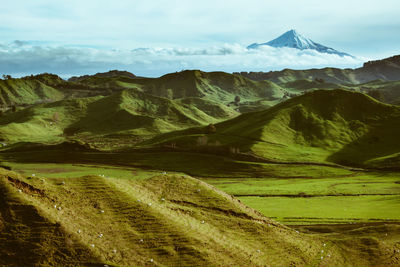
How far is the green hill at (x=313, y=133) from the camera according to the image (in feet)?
463

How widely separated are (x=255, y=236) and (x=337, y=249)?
796 centimetres

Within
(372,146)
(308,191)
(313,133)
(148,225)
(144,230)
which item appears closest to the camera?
(144,230)

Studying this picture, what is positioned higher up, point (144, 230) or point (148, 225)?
point (148, 225)

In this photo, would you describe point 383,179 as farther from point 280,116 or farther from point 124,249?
point 124,249

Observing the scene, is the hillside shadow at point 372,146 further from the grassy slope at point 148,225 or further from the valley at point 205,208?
the grassy slope at point 148,225

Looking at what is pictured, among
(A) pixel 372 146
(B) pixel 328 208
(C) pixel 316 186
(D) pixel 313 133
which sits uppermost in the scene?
(D) pixel 313 133

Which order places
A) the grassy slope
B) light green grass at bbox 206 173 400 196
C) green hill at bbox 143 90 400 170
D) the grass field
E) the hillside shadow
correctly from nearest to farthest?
1. the grassy slope
2. the grass field
3. light green grass at bbox 206 173 400 196
4. the hillside shadow
5. green hill at bbox 143 90 400 170

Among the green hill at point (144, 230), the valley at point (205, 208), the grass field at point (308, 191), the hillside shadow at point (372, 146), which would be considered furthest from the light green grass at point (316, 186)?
the green hill at point (144, 230)

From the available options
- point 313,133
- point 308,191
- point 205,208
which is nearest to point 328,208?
point 308,191

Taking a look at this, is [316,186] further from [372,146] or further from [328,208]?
[372,146]

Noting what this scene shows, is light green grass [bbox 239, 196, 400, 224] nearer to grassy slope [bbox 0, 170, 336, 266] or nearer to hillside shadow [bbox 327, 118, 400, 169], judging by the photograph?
grassy slope [bbox 0, 170, 336, 266]

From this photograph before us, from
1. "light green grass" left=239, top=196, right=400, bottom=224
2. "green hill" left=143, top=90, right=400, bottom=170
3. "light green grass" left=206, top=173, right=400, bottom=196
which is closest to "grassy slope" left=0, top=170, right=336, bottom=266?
"light green grass" left=239, top=196, right=400, bottom=224

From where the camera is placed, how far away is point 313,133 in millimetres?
164125

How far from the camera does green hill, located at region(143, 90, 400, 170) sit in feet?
463
